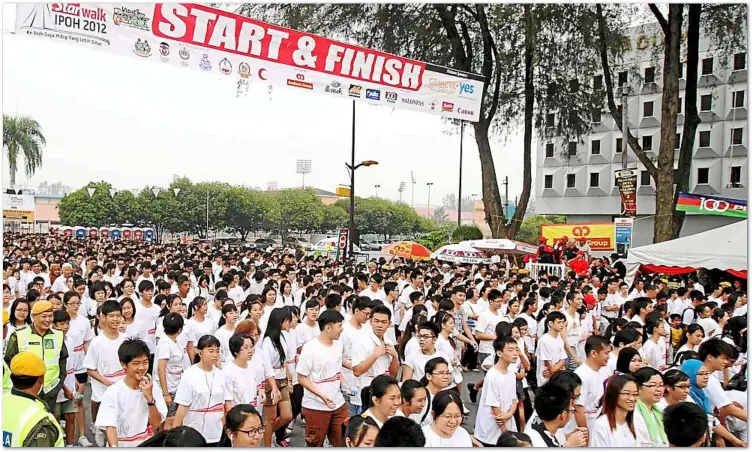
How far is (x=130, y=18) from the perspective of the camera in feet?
31.1

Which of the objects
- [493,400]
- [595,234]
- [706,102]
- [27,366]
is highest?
[706,102]

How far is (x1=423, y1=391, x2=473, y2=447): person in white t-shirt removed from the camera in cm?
380

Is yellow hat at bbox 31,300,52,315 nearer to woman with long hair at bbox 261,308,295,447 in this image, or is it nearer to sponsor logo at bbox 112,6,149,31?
woman with long hair at bbox 261,308,295,447

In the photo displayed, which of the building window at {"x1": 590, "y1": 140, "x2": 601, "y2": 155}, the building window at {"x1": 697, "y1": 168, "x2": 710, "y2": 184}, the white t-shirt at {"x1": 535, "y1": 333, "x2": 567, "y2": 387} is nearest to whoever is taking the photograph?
the white t-shirt at {"x1": 535, "y1": 333, "x2": 567, "y2": 387}

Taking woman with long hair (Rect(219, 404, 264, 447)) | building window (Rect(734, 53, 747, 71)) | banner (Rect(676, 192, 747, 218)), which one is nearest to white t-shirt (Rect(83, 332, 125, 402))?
woman with long hair (Rect(219, 404, 264, 447))

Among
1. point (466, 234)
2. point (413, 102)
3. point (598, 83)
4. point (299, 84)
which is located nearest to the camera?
point (299, 84)

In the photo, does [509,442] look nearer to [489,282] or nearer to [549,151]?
[489,282]

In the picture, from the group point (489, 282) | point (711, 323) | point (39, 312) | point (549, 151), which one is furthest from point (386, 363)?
point (549, 151)

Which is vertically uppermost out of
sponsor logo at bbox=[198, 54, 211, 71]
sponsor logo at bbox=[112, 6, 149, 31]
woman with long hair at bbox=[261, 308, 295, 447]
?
sponsor logo at bbox=[112, 6, 149, 31]

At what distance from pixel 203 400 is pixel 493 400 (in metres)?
2.17

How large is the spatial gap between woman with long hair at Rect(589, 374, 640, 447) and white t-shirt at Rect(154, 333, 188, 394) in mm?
3646

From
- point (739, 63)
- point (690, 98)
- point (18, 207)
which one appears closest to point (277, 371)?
point (690, 98)

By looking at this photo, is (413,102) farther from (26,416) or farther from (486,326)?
(26,416)

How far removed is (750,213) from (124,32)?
838cm
